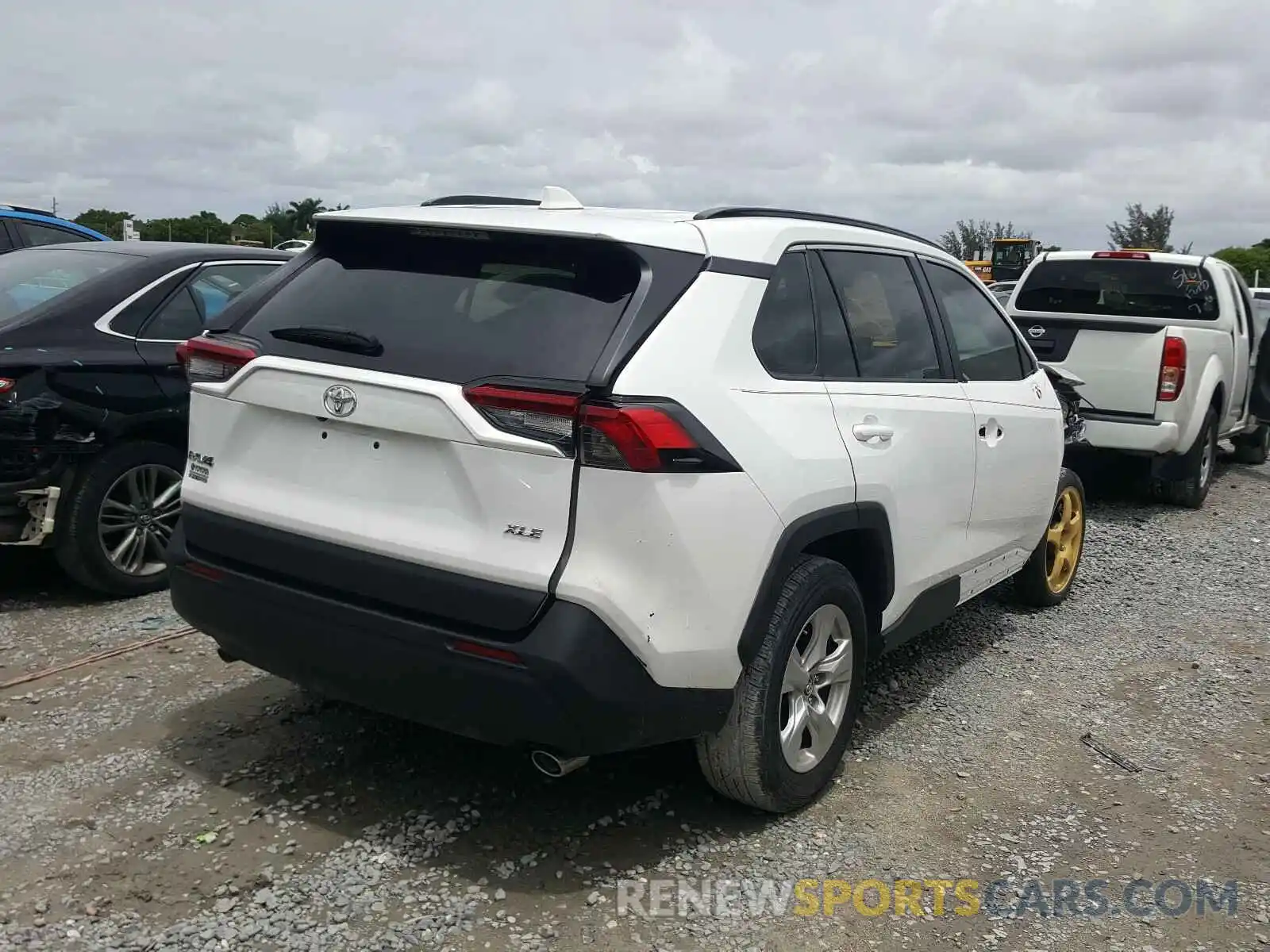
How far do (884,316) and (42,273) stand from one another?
417 cm

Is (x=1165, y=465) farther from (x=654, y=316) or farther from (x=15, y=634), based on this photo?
(x=15, y=634)

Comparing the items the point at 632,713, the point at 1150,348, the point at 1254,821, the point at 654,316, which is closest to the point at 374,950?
the point at 632,713

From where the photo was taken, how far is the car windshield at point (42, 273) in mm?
5312

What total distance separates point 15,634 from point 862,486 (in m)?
3.75

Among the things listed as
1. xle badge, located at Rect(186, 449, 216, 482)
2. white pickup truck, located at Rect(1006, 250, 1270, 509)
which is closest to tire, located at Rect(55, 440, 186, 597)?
xle badge, located at Rect(186, 449, 216, 482)

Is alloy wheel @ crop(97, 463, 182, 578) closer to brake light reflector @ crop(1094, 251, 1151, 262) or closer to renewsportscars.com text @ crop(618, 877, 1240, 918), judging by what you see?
renewsportscars.com text @ crop(618, 877, 1240, 918)

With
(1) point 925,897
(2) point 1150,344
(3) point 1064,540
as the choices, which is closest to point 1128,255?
(2) point 1150,344

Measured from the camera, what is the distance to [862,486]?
3.57 metres

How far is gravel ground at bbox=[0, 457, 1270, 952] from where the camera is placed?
2.98 meters

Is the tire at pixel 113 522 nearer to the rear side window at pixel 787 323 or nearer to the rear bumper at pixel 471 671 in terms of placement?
the rear bumper at pixel 471 671

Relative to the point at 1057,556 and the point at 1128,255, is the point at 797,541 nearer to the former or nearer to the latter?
the point at 1057,556

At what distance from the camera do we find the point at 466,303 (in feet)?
10.1

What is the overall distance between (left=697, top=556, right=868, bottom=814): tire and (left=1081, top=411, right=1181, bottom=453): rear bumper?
5097 mm

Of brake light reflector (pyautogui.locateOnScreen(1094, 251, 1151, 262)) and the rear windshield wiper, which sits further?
brake light reflector (pyautogui.locateOnScreen(1094, 251, 1151, 262))
